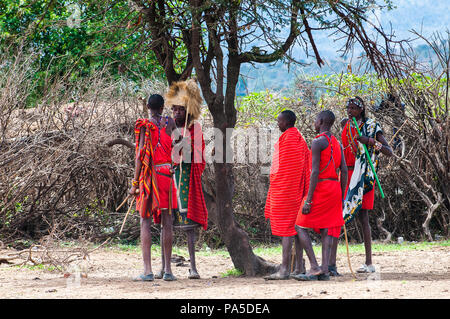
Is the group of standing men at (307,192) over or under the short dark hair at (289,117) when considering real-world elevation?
under

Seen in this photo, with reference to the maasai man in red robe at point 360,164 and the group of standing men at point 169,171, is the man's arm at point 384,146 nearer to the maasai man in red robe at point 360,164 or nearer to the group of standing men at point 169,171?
the maasai man in red robe at point 360,164

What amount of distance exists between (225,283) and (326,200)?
1.29m

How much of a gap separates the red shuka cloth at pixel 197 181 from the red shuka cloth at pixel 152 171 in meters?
0.42

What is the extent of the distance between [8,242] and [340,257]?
4834mm

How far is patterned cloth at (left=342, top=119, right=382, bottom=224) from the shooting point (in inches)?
256

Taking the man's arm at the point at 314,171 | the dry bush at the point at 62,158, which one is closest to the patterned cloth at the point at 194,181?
the man's arm at the point at 314,171

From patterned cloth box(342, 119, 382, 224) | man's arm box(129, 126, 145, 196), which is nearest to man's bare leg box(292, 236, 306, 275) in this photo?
patterned cloth box(342, 119, 382, 224)

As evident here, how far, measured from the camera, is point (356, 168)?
6535 mm

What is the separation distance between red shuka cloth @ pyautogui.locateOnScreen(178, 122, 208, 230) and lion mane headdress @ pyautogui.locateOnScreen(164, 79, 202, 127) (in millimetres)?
141

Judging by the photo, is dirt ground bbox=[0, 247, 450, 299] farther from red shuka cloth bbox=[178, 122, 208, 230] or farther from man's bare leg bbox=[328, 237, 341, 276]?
red shuka cloth bbox=[178, 122, 208, 230]

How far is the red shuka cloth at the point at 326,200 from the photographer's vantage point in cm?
586

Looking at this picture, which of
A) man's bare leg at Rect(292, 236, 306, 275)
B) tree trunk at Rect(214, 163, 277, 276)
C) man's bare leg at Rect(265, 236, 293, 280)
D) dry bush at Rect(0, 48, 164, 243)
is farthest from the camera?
dry bush at Rect(0, 48, 164, 243)

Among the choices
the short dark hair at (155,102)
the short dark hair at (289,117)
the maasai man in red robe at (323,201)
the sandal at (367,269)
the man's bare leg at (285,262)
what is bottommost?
the sandal at (367,269)

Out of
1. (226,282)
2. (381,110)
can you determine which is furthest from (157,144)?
(381,110)
